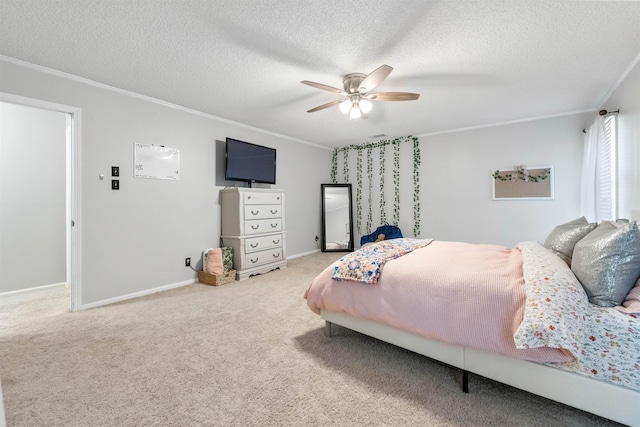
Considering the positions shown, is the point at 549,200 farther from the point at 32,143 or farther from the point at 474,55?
the point at 32,143

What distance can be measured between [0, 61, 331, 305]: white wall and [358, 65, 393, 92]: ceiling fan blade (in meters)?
2.48

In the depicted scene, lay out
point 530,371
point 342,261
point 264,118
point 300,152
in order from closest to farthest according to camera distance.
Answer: point 530,371
point 342,261
point 264,118
point 300,152

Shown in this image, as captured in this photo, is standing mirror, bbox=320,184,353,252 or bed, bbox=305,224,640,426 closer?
bed, bbox=305,224,640,426

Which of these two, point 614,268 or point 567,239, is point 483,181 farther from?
point 614,268

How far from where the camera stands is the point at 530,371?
1.38 m

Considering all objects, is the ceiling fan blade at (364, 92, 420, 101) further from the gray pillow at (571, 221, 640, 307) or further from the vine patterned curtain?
the vine patterned curtain

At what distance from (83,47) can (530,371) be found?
3771 millimetres

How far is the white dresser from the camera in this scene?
12.9ft

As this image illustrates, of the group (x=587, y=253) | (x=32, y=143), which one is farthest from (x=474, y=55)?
(x=32, y=143)

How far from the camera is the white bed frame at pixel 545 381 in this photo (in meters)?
1.22

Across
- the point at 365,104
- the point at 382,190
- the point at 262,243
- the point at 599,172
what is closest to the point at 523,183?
the point at 599,172

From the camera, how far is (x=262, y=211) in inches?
166

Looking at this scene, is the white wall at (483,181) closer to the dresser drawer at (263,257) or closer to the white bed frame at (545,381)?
the dresser drawer at (263,257)

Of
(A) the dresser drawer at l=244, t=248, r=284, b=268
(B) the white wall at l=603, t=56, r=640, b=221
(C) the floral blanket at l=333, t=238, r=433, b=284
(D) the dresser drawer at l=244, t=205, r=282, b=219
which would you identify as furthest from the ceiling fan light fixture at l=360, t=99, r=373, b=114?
(A) the dresser drawer at l=244, t=248, r=284, b=268
